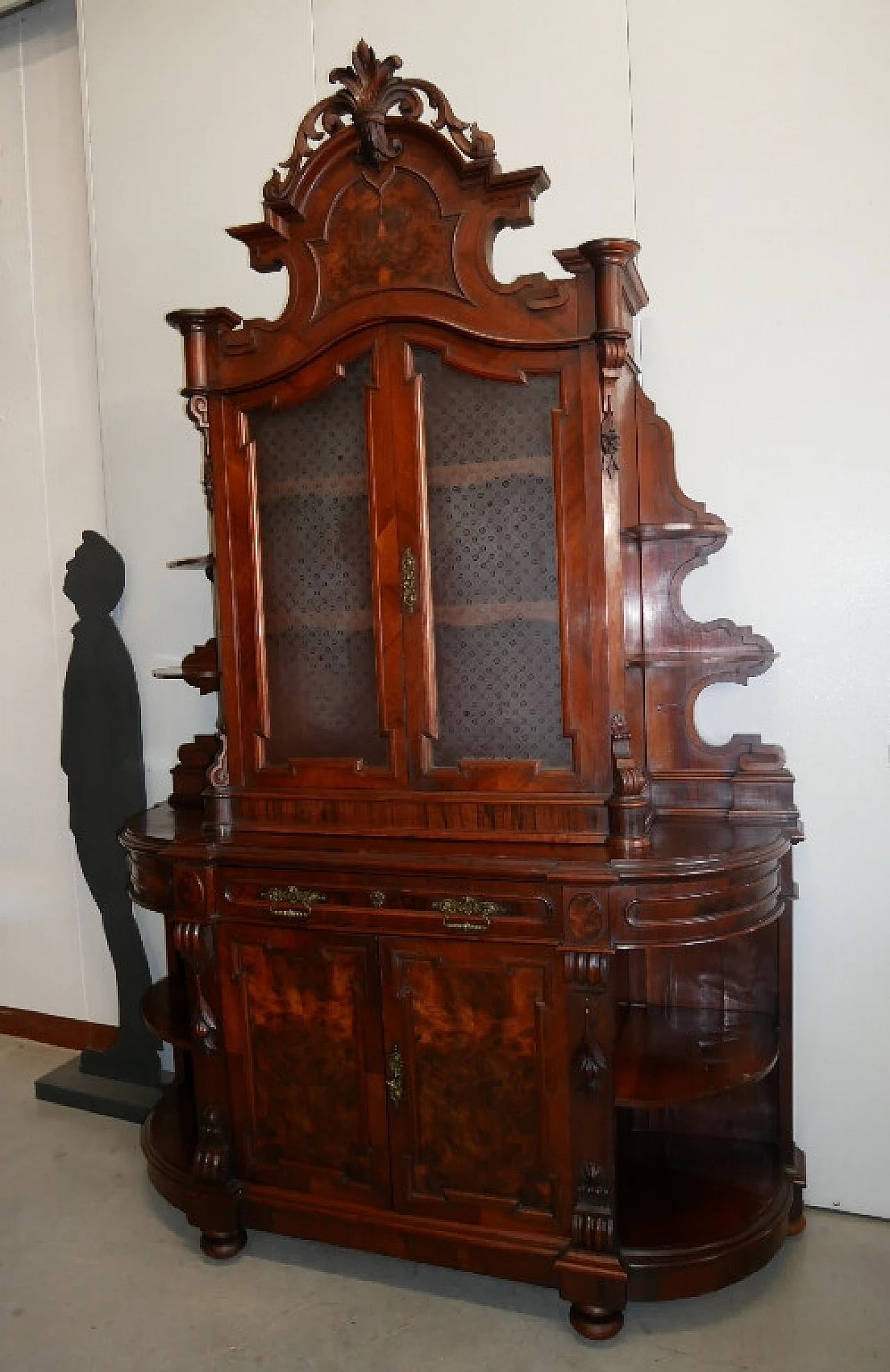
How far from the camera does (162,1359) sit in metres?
2.23

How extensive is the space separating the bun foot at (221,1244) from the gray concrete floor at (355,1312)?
1.1 inches

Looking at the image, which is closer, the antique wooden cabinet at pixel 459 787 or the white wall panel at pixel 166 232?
the antique wooden cabinet at pixel 459 787

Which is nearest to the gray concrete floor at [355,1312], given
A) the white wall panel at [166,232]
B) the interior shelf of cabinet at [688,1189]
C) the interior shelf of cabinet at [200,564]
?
the interior shelf of cabinet at [688,1189]

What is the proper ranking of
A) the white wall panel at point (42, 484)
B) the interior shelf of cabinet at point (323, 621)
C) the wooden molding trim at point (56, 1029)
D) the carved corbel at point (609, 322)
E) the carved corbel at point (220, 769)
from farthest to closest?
1. the wooden molding trim at point (56, 1029)
2. the white wall panel at point (42, 484)
3. the carved corbel at point (220, 769)
4. the interior shelf of cabinet at point (323, 621)
5. the carved corbel at point (609, 322)

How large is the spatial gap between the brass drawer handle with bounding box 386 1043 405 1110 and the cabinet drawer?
0.30 meters

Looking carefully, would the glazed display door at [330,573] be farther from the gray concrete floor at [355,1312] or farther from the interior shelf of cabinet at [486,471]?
the gray concrete floor at [355,1312]

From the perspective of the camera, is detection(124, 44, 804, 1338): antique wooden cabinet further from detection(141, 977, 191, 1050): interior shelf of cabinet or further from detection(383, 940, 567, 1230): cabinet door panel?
detection(141, 977, 191, 1050): interior shelf of cabinet

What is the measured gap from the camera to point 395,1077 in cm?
237

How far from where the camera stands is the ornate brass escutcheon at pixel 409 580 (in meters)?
2.33

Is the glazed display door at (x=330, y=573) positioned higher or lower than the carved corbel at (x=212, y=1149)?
higher

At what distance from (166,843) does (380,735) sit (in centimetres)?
63

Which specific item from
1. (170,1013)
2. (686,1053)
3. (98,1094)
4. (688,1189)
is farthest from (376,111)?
(98,1094)

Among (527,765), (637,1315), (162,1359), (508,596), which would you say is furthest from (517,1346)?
(508,596)

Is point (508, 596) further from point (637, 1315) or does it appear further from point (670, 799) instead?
point (637, 1315)
